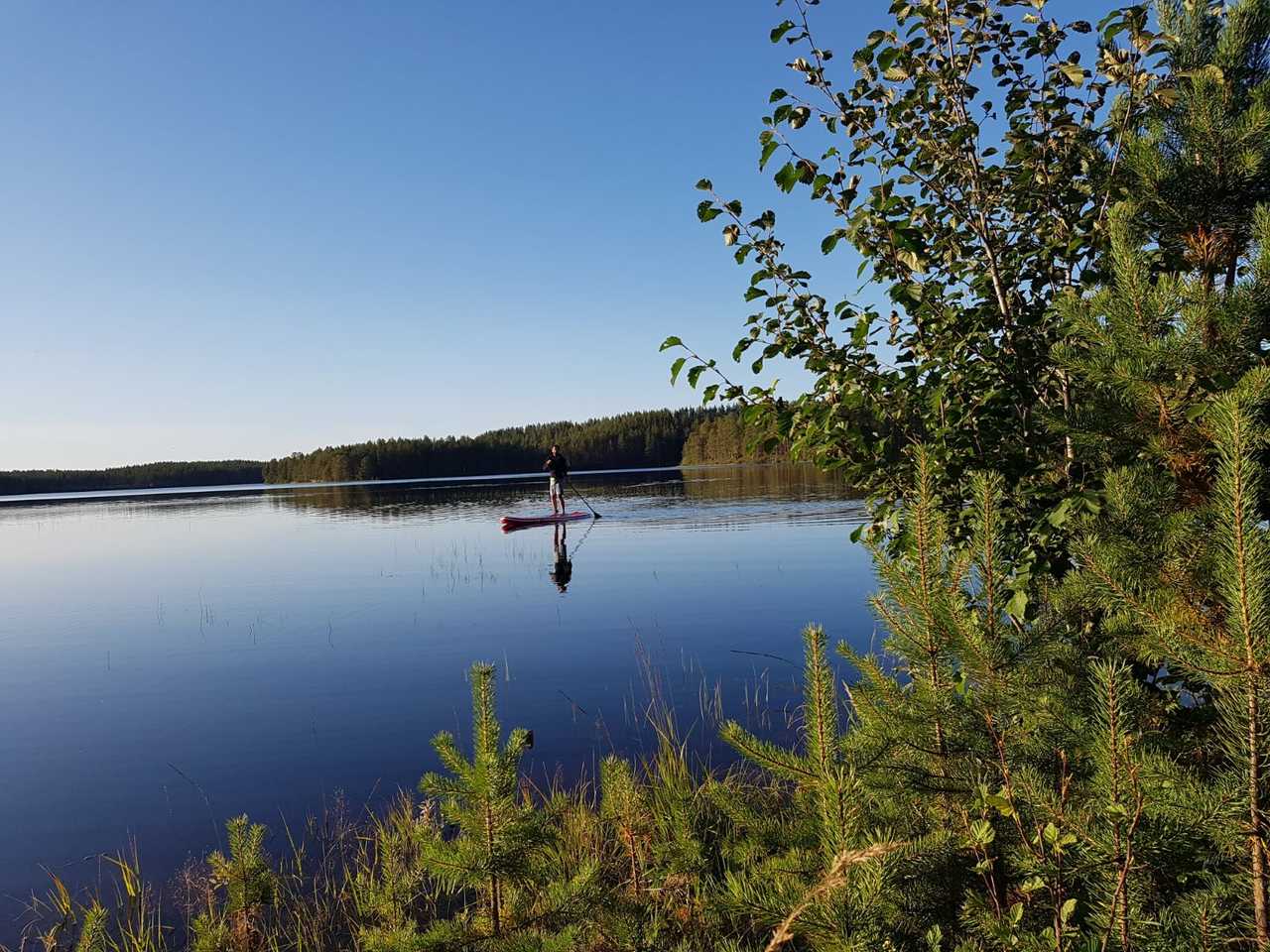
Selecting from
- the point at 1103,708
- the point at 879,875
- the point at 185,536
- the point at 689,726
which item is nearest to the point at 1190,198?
the point at 1103,708

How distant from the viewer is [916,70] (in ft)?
15.0

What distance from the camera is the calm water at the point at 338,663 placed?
8.62 meters

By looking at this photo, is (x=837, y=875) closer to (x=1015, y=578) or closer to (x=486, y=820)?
(x=486, y=820)

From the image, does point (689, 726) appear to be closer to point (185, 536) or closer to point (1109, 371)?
point (1109, 371)

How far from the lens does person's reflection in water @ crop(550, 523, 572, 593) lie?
2086 centimetres

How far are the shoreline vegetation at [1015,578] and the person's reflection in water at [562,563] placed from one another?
1552 centimetres

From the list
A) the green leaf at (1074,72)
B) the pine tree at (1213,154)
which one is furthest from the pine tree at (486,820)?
the green leaf at (1074,72)

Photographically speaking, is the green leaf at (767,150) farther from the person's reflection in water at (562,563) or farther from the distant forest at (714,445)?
the distant forest at (714,445)

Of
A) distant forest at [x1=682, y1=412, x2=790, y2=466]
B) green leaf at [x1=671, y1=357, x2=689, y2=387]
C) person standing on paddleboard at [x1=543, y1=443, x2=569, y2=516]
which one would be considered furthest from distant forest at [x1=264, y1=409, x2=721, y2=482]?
green leaf at [x1=671, y1=357, x2=689, y2=387]

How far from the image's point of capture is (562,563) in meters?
24.3

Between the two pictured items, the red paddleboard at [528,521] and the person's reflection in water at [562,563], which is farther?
the red paddleboard at [528,521]

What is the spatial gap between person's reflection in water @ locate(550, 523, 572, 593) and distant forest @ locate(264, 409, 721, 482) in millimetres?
125759

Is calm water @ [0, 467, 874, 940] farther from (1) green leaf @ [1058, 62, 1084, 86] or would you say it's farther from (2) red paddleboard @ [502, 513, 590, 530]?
(1) green leaf @ [1058, 62, 1084, 86]

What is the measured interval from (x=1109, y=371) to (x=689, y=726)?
7.34 m
